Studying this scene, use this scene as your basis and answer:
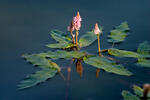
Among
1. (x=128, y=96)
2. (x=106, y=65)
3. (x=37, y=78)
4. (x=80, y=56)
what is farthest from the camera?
(x=80, y=56)

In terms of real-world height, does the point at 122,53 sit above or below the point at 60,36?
below

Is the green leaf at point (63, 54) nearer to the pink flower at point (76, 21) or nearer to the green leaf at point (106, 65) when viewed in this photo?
the green leaf at point (106, 65)

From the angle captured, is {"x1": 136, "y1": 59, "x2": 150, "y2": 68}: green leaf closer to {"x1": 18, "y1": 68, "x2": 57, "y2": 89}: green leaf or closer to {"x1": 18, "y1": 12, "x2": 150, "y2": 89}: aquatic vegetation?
{"x1": 18, "y1": 12, "x2": 150, "y2": 89}: aquatic vegetation

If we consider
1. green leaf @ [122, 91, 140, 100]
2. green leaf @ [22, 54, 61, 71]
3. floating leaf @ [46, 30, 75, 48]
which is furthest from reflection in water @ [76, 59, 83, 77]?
green leaf @ [122, 91, 140, 100]

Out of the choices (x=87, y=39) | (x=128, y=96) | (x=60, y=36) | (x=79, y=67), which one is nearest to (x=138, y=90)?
(x=128, y=96)

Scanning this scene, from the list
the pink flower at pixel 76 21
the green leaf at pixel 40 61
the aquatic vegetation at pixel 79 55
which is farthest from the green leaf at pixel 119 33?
the green leaf at pixel 40 61

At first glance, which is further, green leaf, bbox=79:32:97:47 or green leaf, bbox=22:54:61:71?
green leaf, bbox=79:32:97:47

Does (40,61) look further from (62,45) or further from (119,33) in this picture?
(119,33)
